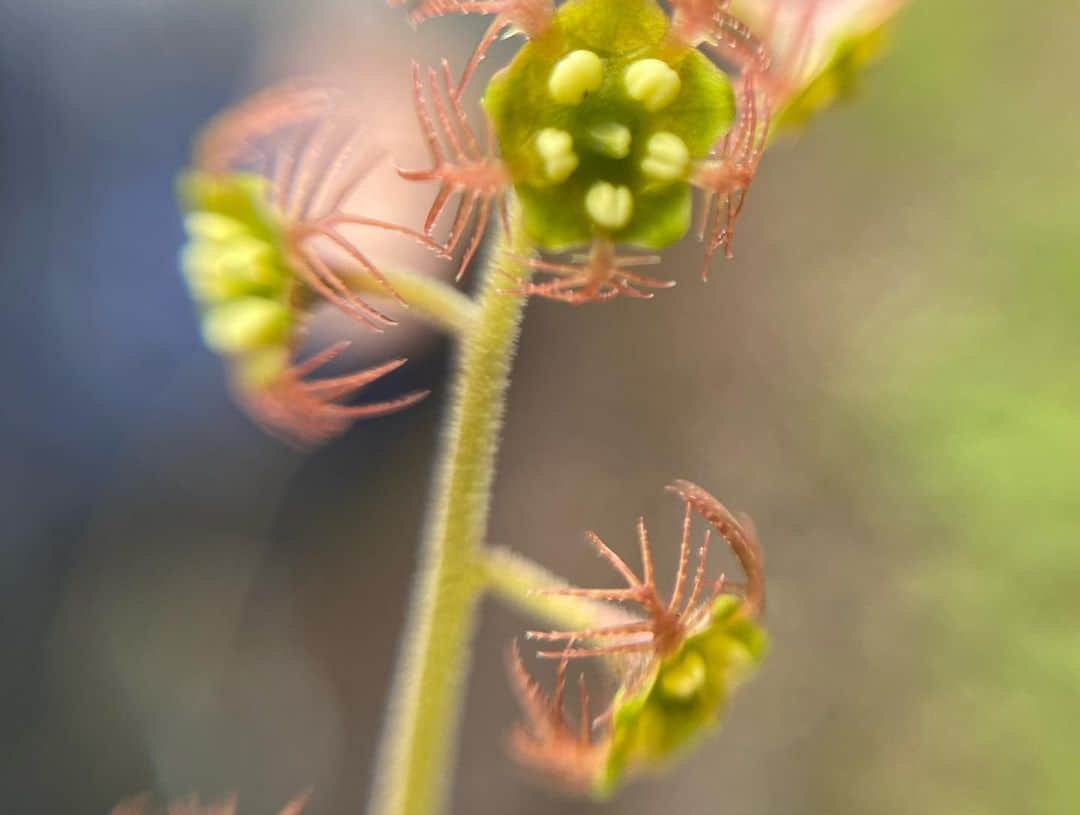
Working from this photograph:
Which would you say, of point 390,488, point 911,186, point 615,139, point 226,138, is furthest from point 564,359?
point 615,139

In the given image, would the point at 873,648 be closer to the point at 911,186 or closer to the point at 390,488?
the point at 911,186

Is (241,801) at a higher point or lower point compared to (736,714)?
lower

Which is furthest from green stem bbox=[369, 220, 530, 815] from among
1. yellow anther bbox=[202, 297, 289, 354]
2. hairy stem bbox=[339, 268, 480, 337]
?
yellow anther bbox=[202, 297, 289, 354]

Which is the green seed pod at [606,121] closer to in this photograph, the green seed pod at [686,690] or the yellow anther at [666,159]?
the yellow anther at [666,159]

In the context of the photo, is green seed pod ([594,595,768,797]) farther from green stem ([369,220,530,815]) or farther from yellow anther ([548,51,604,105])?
yellow anther ([548,51,604,105])

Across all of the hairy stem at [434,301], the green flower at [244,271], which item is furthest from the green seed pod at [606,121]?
the green flower at [244,271]
